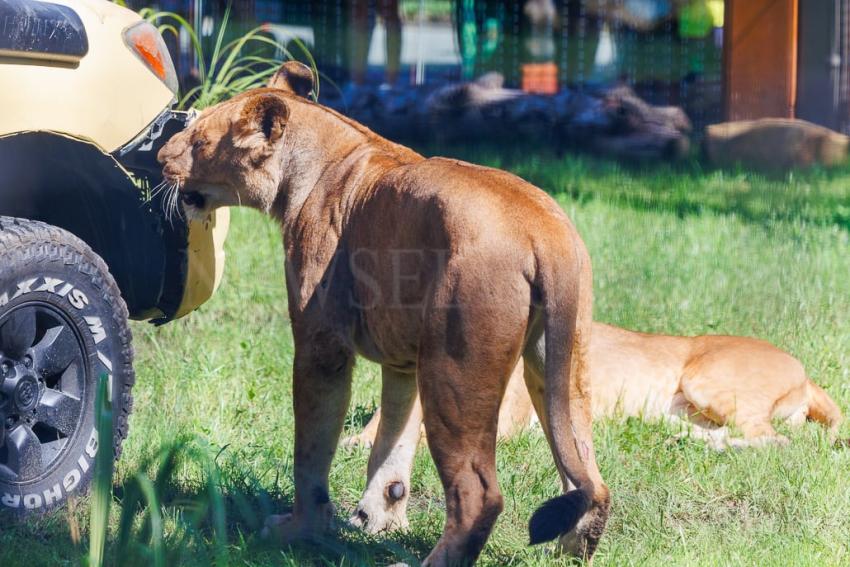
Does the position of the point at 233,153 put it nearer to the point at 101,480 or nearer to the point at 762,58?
the point at 101,480

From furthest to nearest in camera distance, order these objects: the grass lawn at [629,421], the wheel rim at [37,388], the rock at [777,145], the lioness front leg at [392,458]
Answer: the rock at [777,145]
the lioness front leg at [392,458]
the grass lawn at [629,421]
the wheel rim at [37,388]

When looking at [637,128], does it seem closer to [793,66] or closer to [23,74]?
[793,66]

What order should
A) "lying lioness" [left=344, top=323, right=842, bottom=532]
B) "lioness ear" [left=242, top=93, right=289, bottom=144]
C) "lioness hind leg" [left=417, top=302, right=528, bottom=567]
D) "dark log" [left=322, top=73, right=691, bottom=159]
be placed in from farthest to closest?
1. "dark log" [left=322, top=73, right=691, bottom=159]
2. "lying lioness" [left=344, top=323, right=842, bottom=532]
3. "lioness ear" [left=242, top=93, right=289, bottom=144]
4. "lioness hind leg" [left=417, top=302, right=528, bottom=567]

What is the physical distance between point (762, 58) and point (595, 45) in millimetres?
2202

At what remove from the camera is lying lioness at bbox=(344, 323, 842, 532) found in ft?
18.1

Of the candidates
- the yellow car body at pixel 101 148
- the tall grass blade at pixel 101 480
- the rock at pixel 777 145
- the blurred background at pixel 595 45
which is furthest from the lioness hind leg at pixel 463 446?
the rock at pixel 777 145

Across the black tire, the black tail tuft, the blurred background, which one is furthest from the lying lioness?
the blurred background

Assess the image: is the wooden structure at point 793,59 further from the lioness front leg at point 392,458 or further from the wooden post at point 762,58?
the lioness front leg at point 392,458

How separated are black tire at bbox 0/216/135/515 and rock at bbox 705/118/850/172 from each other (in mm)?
8187

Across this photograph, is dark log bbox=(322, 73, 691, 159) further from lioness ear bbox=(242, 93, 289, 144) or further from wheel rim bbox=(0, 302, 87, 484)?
wheel rim bbox=(0, 302, 87, 484)

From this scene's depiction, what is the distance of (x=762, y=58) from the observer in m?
12.1

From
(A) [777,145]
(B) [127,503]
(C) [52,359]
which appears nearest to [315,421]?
(C) [52,359]

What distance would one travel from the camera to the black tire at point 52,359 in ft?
11.9

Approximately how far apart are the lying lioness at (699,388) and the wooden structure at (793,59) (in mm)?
6464
